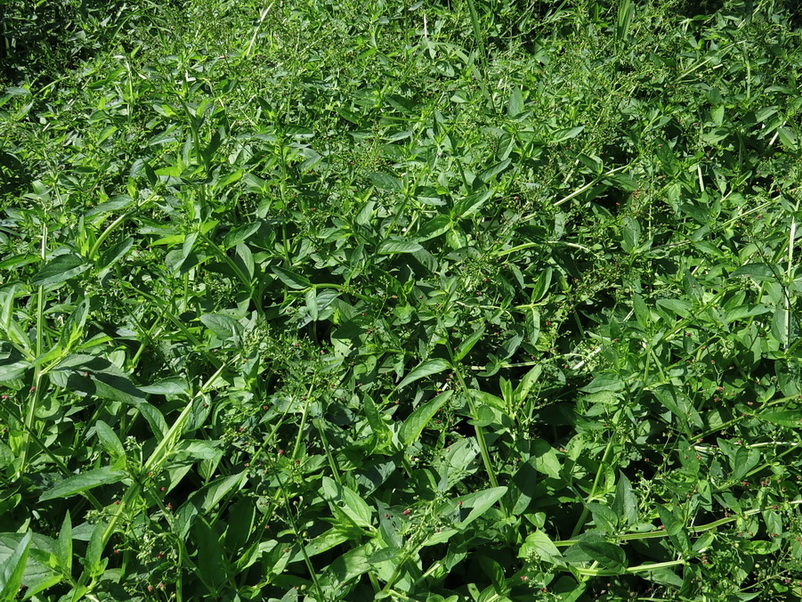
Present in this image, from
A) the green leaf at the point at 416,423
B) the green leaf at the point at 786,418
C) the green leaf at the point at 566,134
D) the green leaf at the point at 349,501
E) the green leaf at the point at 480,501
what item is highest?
the green leaf at the point at 566,134

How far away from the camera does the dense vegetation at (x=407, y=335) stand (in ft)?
6.30

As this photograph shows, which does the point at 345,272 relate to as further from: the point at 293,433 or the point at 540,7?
the point at 540,7

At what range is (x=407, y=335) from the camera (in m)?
2.43

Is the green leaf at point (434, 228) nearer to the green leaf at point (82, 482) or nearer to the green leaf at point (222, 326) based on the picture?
the green leaf at point (222, 326)

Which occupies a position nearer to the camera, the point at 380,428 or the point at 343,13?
the point at 380,428

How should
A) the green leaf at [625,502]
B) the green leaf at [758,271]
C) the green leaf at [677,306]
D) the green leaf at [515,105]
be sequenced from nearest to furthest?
the green leaf at [625,502] < the green leaf at [758,271] < the green leaf at [677,306] < the green leaf at [515,105]

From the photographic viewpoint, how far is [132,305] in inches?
96.6

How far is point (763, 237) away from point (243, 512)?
1869 mm

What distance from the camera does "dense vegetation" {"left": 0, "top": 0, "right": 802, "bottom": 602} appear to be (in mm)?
1919

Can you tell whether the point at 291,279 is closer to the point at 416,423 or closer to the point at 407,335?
the point at 407,335

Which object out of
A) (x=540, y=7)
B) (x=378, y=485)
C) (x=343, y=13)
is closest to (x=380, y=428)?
(x=378, y=485)

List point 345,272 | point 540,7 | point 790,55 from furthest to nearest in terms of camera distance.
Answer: point 540,7
point 790,55
point 345,272

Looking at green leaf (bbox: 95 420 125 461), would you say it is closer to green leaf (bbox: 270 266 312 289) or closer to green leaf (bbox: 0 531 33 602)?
green leaf (bbox: 0 531 33 602)

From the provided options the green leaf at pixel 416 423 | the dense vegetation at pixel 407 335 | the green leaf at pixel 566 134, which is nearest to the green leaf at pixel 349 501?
the dense vegetation at pixel 407 335
